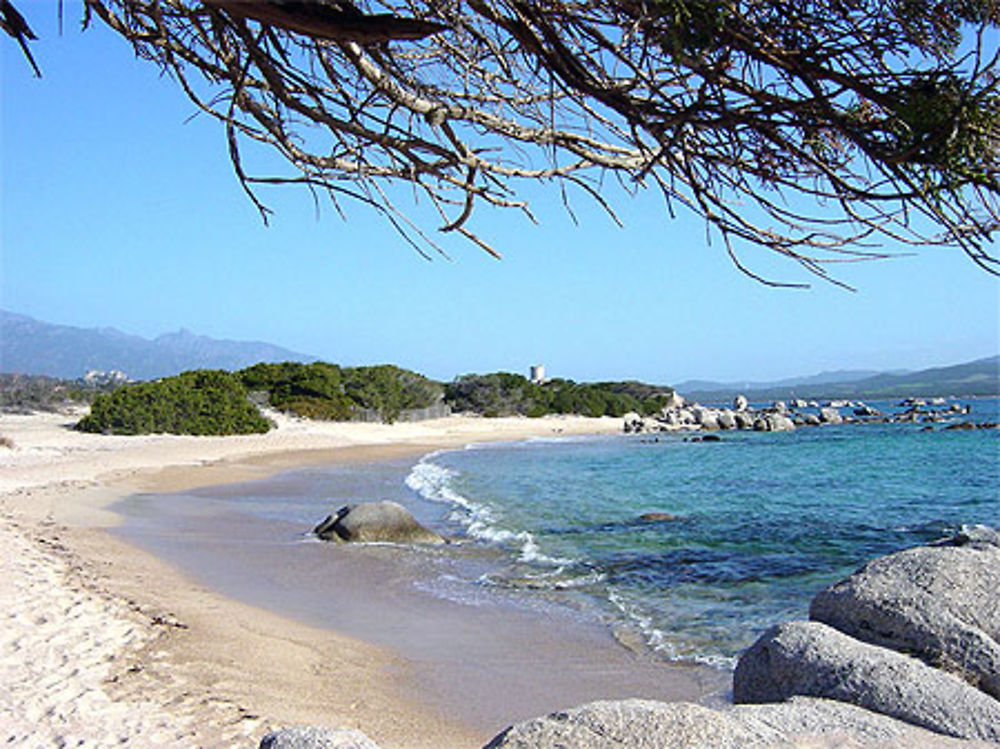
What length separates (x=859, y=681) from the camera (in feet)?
15.7

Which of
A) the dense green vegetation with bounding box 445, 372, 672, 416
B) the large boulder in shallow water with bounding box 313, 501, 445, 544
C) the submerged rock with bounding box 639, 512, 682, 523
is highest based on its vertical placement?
the dense green vegetation with bounding box 445, 372, 672, 416

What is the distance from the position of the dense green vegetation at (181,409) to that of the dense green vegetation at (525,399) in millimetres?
25622

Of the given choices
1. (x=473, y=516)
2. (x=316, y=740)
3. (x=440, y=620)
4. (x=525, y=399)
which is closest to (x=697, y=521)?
(x=473, y=516)

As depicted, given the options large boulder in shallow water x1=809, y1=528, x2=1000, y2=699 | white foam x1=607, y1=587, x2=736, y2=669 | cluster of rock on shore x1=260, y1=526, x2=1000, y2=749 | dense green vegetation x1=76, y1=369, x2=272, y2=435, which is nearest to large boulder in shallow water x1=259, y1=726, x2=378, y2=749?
cluster of rock on shore x1=260, y1=526, x2=1000, y2=749

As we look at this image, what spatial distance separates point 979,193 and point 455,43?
76.8 inches

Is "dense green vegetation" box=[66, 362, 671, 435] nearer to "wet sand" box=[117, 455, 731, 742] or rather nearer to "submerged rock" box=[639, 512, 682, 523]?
"wet sand" box=[117, 455, 731, 742]

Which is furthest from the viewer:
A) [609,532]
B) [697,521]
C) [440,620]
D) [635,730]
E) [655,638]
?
[697,521]

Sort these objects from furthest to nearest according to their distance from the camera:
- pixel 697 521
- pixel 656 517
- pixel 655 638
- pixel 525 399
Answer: pixel 525 399 < pixel 656 517 < pixel 697 521 < pixel 655 638

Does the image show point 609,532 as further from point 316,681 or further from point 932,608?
point 932,608

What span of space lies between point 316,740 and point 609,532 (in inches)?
476

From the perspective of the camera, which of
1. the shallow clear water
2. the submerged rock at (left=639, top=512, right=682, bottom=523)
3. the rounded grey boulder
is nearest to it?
the rounded grey boulder

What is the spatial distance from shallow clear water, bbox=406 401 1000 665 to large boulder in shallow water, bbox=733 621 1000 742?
7.18 feet

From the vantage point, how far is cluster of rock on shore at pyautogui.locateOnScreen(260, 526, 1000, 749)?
12.0ft

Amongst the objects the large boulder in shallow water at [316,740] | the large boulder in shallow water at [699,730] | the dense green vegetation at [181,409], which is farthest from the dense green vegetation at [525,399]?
the large boulder in shallow water at [316,740]
